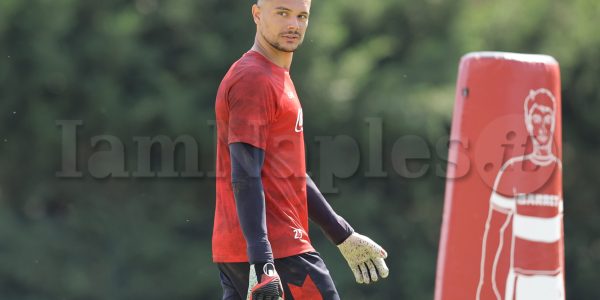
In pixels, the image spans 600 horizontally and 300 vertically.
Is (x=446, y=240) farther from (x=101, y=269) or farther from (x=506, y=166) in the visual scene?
(x=101, y=269)

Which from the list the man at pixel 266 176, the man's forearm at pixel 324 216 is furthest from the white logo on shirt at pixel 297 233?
the man's forearm at pixel 324 216

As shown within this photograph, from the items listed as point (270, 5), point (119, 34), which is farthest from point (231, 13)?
point (270, 5)

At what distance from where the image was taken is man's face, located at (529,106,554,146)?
3830mm

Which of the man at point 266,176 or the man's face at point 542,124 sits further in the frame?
the man's face at point 542,124

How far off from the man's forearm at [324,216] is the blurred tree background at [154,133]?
18.5ft

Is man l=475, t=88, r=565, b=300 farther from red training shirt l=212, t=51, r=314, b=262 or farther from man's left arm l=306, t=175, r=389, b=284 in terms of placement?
red training shirt l=212, t=51, r=314, b=262

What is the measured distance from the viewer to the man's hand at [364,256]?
4020 mm

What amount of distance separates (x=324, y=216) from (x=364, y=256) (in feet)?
0.69

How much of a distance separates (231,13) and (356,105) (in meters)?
1.43

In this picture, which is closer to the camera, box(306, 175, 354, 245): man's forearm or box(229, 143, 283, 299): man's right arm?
box(229, 143, 283, 299): man's right arm

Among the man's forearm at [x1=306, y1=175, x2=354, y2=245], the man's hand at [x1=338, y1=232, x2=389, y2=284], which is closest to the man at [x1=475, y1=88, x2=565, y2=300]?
the man's hand at [x1=338, y1=232, x2=389, y2=284]

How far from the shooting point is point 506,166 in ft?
12.6

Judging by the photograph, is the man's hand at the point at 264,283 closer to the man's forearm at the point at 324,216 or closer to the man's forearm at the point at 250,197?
the man's forearm at the point at 250,197

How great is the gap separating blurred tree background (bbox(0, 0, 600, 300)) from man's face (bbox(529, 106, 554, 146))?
5.99m
